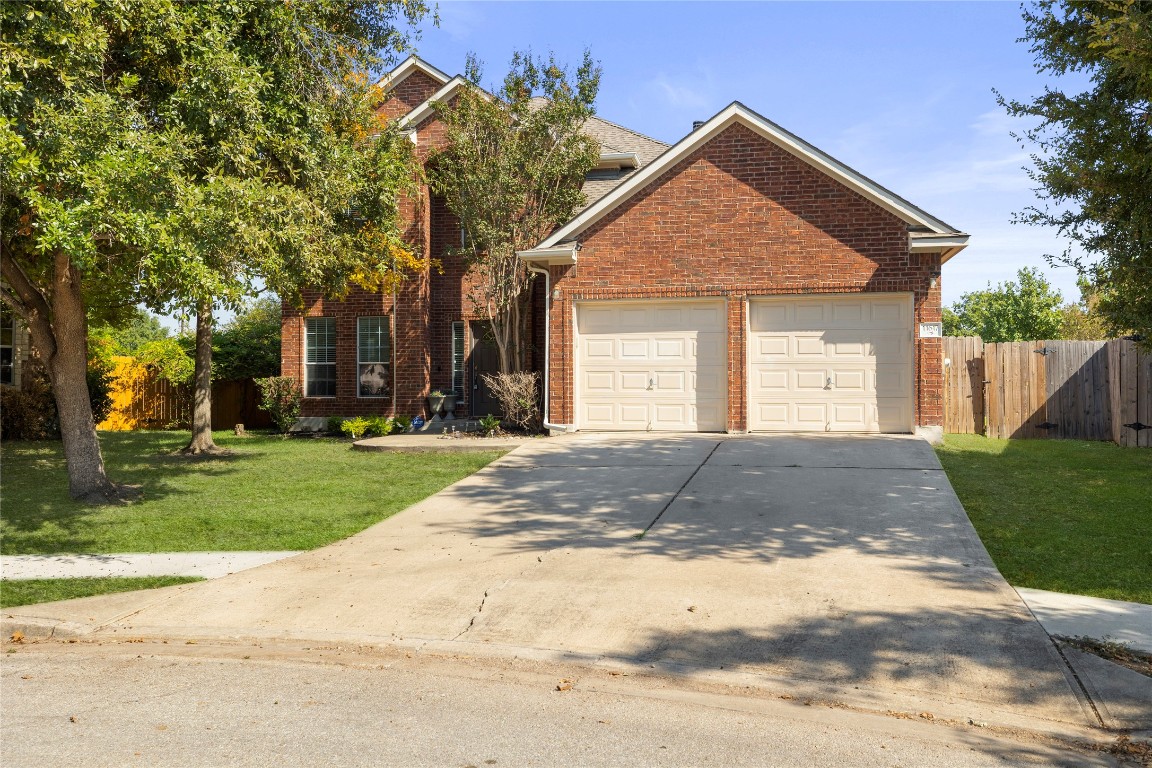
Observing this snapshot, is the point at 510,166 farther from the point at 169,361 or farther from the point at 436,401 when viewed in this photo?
the point at 169,361

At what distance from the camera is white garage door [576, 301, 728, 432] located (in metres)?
15.9

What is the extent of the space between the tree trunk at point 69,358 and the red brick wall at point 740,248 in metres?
7.67

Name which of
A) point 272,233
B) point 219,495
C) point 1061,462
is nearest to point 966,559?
point 1061,462

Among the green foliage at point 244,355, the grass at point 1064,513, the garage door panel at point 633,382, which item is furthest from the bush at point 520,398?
the green foliage at point 244,355

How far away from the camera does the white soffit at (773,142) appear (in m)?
14.8

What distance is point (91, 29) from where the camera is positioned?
9.05 meters

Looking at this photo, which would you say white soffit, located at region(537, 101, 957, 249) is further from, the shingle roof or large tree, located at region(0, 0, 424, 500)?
large tree, located at region(0, 0, 424, 500)

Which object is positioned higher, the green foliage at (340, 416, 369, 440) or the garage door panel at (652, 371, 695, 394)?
the garage door panel at (652, 371, 695, 394)

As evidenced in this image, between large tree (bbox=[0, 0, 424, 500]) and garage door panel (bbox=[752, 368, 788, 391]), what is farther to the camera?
garage door panel (bbox=[752, 368, 788, 391])

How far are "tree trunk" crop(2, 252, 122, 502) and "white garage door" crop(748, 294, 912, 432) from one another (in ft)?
34.0

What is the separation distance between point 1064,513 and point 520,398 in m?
9.63

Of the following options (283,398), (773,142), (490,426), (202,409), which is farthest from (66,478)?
(773,142)

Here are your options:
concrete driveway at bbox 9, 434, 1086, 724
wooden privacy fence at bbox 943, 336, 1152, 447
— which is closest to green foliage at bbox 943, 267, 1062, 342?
wooden privacy fence at bbox 943, 336, 1152, 447

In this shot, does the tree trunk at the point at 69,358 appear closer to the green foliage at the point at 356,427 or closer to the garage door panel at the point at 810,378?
the green foliage at the point at 356,427
